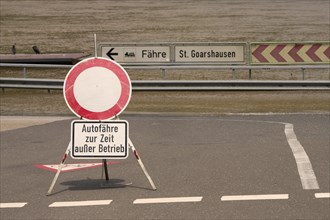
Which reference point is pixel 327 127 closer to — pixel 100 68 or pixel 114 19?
pixel 100 68

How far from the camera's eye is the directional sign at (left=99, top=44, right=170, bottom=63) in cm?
3216

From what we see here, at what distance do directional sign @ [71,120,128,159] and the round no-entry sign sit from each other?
10 cm

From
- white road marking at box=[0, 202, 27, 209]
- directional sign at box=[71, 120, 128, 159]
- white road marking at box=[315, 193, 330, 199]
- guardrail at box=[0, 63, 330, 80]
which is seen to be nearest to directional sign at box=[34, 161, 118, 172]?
directional sign at box=[71, 120, 128, 159]

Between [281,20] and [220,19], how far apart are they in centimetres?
313

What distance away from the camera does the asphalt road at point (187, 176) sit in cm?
991

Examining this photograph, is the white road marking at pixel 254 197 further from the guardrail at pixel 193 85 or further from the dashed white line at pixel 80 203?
the guardrail at pixel 193 85

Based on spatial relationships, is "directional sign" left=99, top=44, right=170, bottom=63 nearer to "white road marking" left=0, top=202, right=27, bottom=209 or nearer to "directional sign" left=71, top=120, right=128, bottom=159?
"directional sign" left=71, top=120, right=128, bottom=159

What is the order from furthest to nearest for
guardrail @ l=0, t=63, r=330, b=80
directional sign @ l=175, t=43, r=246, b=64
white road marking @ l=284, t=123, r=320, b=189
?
1. directional sign @ l=175, t=43, r=246, b=64
2. guardrail @ l=0, t=63, r=330, b=80
3. white road marking @ l=284, t=123, r=320, b=189

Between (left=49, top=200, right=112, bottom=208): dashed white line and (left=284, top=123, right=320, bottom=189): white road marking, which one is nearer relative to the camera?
(left=49, top=200, right=112, bottom=208): dashed white line

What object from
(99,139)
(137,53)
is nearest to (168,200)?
(99,139)

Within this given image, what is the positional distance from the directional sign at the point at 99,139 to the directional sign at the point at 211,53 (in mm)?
20921

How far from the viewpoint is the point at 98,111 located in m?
11.1

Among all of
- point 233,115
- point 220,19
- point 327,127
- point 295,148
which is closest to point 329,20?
point 220,19

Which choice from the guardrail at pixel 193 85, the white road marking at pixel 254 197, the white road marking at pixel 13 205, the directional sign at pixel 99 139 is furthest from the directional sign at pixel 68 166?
the guardrail at pixel 193 85
